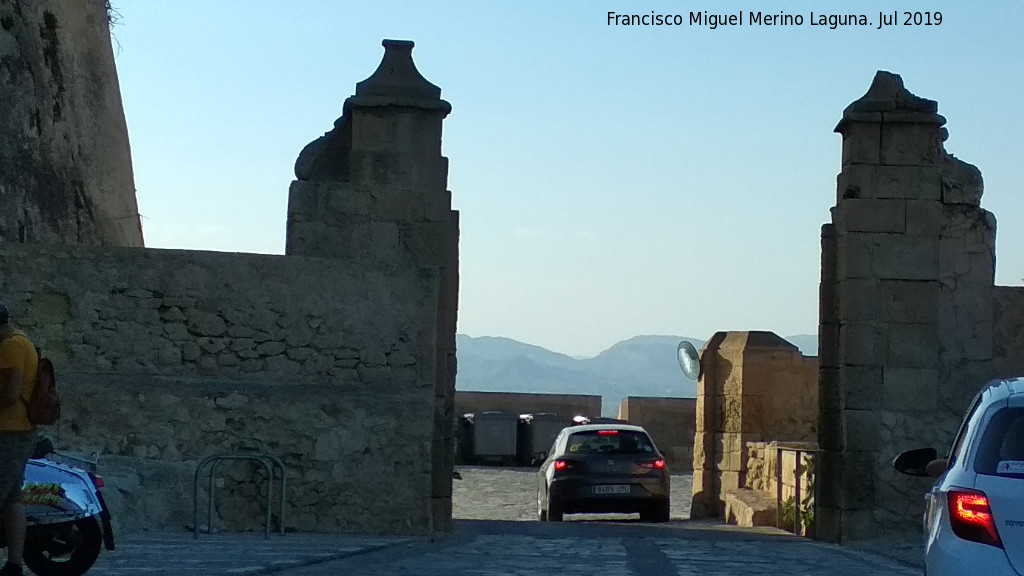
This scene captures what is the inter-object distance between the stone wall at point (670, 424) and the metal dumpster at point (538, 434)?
1.59 meters

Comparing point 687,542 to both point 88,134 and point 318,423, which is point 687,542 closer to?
point 318,423

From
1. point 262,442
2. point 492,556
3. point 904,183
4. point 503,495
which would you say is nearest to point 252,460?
point 262,442

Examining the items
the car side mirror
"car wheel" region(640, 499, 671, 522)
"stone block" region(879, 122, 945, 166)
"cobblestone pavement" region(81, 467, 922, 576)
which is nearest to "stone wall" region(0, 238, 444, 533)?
"cobblestone pavement" region(81, 467, 922, 576)

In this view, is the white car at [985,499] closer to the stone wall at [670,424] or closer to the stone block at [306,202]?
the stone block at [306,202]

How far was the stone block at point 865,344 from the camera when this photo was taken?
16.3m

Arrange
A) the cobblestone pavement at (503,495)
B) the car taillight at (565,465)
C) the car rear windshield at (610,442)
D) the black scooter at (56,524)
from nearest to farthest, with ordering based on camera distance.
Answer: the black scooter at (56,524)
the car taillight at (565,465)
the car rear windshield at (610,442)
the cobblestone pavement at (503,495)

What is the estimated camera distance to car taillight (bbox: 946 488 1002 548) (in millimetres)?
6438

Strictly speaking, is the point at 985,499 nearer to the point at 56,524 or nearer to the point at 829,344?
the point at 56,524

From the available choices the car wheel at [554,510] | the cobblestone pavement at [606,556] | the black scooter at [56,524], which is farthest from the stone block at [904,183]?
the black scooter at [56,524]

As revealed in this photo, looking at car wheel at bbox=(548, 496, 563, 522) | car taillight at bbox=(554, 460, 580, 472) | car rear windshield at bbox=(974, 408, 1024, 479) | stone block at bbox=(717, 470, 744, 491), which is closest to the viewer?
car rear windshield at bbox=(974, 408, 1024, 479)

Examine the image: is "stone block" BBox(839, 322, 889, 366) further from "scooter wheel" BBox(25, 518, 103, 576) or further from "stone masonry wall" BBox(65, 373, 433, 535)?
"scooter wheel" BBox(25, 518, 103, 576)

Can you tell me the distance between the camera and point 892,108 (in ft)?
53.8

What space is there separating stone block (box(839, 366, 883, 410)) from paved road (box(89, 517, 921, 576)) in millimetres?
1426

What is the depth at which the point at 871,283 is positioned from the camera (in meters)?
16.4
